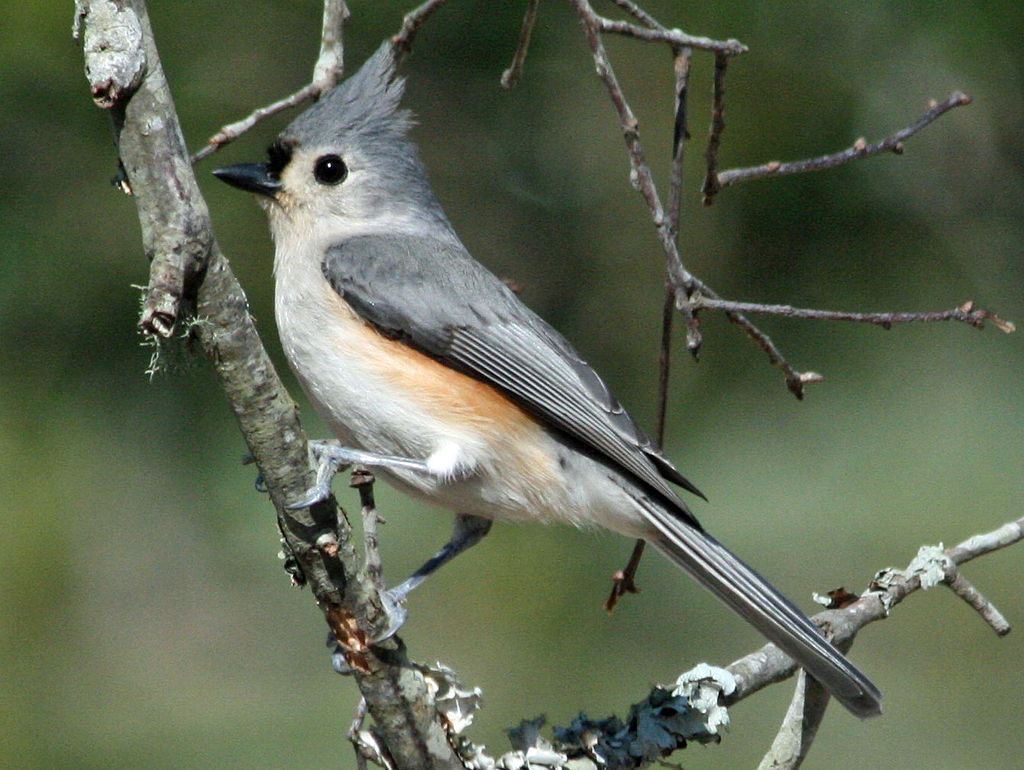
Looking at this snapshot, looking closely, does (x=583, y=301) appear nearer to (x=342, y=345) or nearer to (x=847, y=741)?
(x=342, y=345)

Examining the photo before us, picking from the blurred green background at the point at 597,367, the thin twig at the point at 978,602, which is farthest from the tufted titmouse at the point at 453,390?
the thin twig at the point at 978,602

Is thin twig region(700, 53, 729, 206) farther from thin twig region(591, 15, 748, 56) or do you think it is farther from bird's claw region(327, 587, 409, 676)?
bird's claw region(327, 587, 409, 676)

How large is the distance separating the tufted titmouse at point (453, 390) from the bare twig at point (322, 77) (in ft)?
0.33

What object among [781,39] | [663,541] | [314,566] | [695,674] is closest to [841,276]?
[781,39]

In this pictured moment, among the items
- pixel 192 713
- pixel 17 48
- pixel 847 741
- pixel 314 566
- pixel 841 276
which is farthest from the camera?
pixel 847 741

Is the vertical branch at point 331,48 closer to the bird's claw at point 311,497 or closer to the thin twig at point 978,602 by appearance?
the bird's claw at point 311,497

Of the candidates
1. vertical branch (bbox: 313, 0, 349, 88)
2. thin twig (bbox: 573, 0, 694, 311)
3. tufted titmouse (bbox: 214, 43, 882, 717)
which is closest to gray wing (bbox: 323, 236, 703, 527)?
tufted titmouse (bbox: 214, 43, 882, 717)

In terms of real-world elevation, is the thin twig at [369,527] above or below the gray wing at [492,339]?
below

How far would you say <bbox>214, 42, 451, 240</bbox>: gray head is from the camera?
8.18ft

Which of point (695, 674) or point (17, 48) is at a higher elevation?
point (17, 48)

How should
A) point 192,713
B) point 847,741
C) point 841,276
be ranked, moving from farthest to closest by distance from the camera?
point 847,741, point 841,276, point 192,713

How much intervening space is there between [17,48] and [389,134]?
2.59 ft

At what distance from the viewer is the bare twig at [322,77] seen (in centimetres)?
193

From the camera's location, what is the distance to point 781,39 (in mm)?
2418
